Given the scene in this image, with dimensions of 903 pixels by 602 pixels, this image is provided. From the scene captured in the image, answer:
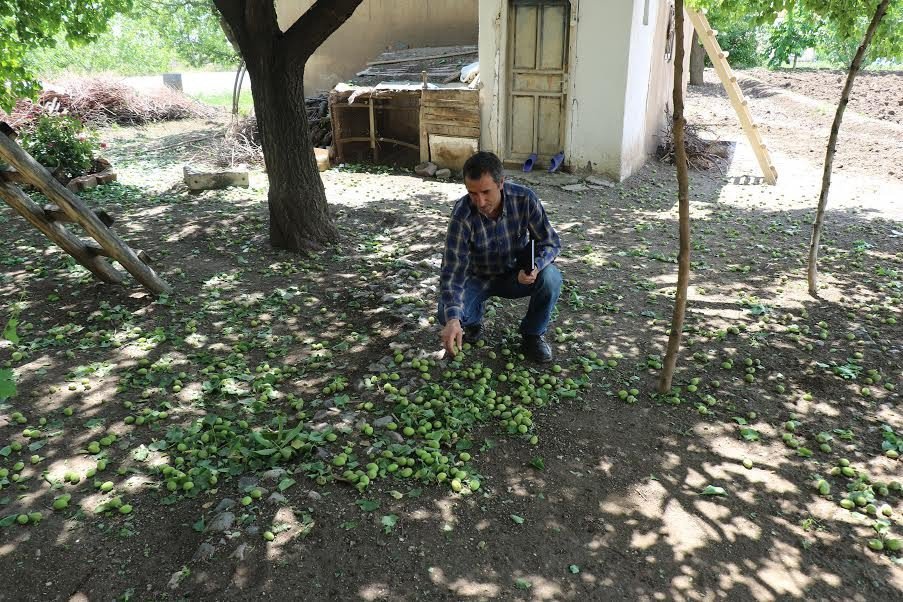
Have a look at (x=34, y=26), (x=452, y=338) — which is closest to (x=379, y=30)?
(x=34, y=26)

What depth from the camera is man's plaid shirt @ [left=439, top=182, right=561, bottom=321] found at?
4.51 meters

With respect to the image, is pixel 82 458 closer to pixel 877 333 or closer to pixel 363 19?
pixel 877 333

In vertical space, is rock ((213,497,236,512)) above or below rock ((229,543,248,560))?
above

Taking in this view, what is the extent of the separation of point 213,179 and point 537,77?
586 cm

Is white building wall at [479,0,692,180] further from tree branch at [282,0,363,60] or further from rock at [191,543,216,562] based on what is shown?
rock at [191,543,216,562]

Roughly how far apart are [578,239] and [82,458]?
6.12 m

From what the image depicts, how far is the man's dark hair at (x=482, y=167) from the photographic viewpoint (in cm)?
414

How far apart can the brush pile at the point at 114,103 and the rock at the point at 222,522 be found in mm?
16118

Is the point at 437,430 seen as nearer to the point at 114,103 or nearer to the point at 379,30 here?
the point at 379,30

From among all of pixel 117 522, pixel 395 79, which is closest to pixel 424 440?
pixel 117 522

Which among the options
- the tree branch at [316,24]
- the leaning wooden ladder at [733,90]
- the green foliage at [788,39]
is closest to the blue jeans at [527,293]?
the tree branch at [316,24]

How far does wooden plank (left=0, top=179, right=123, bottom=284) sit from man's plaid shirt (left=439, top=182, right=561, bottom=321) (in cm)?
341

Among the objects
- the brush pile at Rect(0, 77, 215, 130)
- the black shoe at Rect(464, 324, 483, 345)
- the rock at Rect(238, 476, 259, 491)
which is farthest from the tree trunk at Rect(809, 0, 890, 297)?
the brush pile at Rect(0, 77, 215, 130)

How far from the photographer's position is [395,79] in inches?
516
